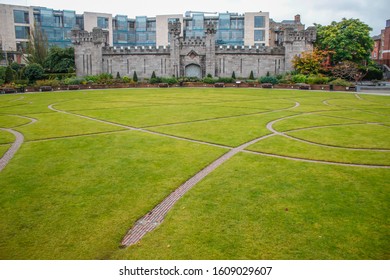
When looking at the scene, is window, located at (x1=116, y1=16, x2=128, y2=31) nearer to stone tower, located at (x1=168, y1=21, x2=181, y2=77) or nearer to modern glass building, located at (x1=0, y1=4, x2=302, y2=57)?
modern glass building, located at (x1=0, y1=4, x2=302, y2=57)

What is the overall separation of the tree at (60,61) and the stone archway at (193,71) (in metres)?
24.9

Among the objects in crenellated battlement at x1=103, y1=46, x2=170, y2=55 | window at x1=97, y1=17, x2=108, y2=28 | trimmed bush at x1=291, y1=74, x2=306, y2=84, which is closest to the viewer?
trimmed bush at x1=291, y1=74, x2=306, y2=84

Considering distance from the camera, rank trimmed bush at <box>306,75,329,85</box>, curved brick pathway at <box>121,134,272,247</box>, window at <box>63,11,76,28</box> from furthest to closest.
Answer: window at <box>63,11,76,28</box> < trimmed bush at <box>306,75,329,85</box> < curved brick pathway at <box>121,134,272,247</box>

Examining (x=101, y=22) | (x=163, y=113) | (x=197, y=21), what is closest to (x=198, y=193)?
(x=163, y=113)

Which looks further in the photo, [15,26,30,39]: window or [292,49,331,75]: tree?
[15,26,30,39]: window

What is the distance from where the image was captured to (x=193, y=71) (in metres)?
72.4

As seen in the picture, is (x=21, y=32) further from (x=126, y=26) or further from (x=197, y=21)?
(x=197, y=21)

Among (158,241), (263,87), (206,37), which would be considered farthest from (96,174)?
(206,37)

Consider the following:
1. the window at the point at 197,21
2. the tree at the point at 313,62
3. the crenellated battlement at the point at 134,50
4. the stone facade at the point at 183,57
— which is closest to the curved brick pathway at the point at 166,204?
the tree at the point at 313,62

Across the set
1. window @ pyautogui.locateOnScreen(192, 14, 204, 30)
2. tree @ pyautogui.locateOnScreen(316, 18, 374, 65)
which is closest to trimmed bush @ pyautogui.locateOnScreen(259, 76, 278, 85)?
tree @ pyautogui.locateOnScreen(316, 18, 374, 65)

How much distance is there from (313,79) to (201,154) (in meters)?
46.5

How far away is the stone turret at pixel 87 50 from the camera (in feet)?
231

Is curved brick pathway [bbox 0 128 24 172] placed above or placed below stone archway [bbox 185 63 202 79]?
below

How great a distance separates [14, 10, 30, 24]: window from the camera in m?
104
